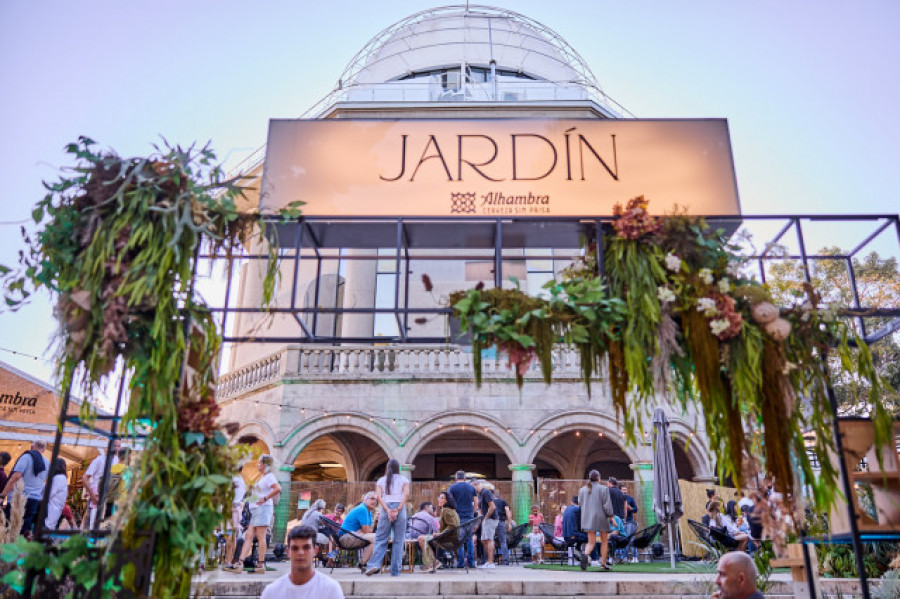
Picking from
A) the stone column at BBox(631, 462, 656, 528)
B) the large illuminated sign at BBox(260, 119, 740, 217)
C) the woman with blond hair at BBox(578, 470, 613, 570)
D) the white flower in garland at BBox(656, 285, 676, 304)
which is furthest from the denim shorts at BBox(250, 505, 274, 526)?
the stone column at BBox(631, 462, 656, 528)

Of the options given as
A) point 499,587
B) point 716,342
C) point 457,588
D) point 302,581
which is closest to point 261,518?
point 457,588

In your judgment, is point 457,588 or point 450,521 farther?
point 450,521

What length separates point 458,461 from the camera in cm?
1866

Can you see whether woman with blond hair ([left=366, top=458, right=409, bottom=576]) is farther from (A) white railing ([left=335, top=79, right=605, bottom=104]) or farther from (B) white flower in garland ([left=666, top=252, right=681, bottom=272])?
(A) white railing ([left=335, top=79, right=605, bottom=104])

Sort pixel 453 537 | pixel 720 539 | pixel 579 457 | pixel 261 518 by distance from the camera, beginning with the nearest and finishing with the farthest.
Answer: pixel 261 518 → pixel 453 537 → pixel 720 539 → pixel 579 457

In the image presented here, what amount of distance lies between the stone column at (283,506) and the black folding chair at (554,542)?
5506 millimetres

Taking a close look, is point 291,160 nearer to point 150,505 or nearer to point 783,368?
point 150,505

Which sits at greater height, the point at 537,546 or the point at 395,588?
the point at 537,546

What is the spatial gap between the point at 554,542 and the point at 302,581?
8.83m

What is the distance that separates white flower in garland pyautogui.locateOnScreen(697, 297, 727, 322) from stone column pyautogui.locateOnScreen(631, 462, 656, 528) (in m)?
11.5

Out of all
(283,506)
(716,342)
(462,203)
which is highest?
(462,203)

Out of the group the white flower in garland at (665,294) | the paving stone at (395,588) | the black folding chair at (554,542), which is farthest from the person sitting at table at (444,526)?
the white flower in garland at (665,294)

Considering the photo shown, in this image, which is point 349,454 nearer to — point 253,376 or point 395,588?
point 253,376

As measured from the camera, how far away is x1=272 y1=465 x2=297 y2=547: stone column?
14.5 metres
